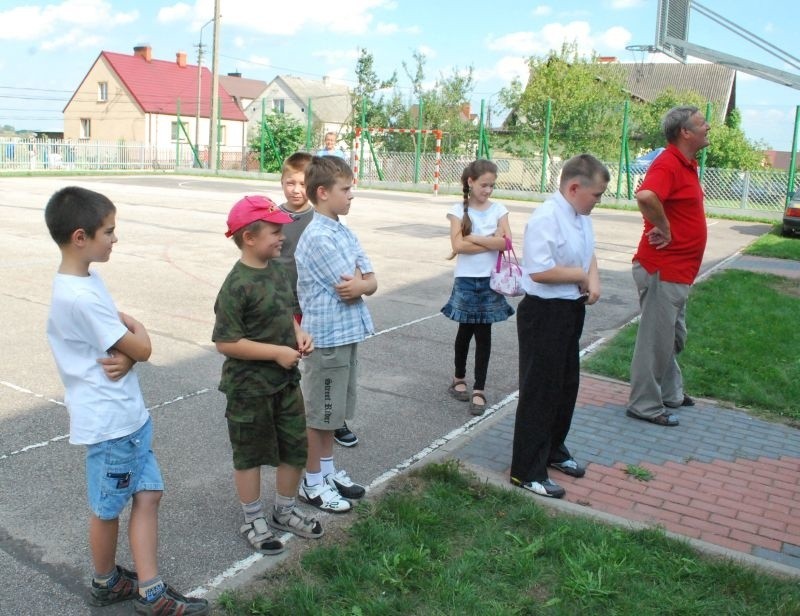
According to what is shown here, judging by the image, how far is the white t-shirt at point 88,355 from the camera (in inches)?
104

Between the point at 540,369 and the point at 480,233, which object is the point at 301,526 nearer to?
the point at 540,369

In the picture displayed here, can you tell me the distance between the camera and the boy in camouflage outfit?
3.16 metres

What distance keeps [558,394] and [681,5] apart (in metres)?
15.9

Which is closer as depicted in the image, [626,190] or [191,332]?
[191,332]

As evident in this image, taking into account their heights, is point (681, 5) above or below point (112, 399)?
above

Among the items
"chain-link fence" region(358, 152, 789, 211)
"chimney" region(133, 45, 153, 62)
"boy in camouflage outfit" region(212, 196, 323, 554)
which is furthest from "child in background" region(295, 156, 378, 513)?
"chimney" region(133, 45, 153, 62)

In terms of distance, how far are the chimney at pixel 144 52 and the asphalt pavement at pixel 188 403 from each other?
170 feet

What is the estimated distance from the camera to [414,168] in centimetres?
3116

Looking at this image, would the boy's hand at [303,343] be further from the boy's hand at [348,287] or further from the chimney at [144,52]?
the chimney at [144,52]

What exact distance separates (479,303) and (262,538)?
257cm

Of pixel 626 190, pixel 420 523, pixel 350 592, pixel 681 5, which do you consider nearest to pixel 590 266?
pixel 420 523

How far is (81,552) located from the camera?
3350 millimetres

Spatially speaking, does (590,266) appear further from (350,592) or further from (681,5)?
(681,5)

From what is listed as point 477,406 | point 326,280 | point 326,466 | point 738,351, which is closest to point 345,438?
point 326,466
